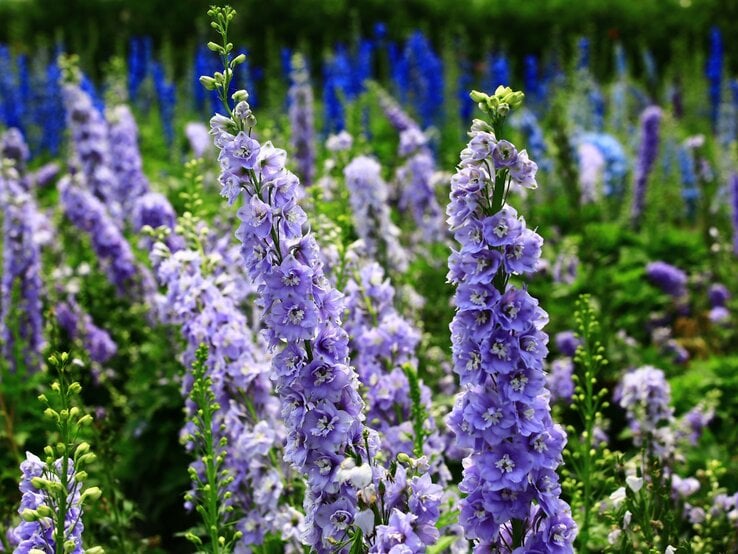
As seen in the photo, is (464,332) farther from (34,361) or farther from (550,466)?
(34,361)

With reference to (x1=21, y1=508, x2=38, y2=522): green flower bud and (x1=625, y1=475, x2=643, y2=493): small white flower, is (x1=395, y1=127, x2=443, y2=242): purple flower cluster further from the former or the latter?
(x1=21, y1=508, x2=38, y2=522): green flower bud

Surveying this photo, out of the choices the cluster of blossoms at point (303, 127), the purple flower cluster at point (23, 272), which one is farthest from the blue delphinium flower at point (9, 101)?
the purple flower cluster at point (23, 272)

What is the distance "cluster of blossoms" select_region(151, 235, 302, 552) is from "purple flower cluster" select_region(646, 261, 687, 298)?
3.45 metres

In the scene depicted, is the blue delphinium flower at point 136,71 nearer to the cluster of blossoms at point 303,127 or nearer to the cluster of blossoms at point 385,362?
the cluster of blossoms at point 303,127

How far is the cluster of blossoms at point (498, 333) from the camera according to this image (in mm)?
1968

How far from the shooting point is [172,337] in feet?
15.0

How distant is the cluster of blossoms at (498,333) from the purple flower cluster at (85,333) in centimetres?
331

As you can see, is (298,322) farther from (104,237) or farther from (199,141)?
(199,141)

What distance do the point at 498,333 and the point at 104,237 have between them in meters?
3.83

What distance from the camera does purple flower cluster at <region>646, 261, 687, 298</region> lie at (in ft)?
19.1

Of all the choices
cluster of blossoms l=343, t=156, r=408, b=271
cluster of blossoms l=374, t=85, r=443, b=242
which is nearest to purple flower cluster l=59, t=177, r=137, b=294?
cluster of blossoms l=343, t=156, r=408, b=271

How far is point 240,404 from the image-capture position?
122 inches

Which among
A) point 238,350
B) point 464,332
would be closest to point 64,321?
point 238,350

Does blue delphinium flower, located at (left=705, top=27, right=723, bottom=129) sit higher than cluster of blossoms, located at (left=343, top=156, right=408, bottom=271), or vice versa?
blue delphinium flower, located at (left=705, top=27, right=723, bottom=129)
